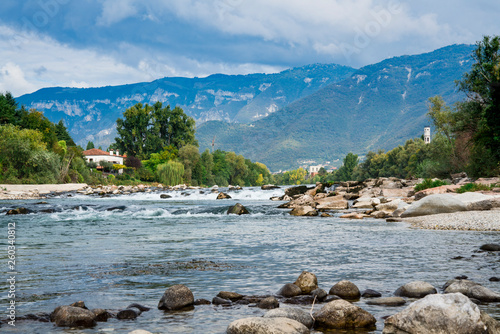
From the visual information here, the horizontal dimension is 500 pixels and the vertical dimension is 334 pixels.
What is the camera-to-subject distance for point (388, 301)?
6.82 m

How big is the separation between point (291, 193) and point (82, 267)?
3623 cm

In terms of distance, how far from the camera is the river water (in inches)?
261

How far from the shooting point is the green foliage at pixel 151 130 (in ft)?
386

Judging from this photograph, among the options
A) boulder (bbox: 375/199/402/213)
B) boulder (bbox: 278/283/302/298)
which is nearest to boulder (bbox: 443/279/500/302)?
boulder (bbox: 278/283/302/298)

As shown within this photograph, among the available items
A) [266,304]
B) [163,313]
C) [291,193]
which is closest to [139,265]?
[163,313]

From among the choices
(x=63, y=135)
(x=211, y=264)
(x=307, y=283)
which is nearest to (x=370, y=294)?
(x=307, y=283)

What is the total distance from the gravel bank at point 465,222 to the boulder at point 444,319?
41.5ft

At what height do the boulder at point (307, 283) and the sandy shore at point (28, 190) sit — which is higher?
the sandy shore at point (28, 190)

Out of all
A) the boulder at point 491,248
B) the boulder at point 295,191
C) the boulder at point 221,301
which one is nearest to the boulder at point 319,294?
the boulder at point 221,301

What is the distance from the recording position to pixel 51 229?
19.8 m

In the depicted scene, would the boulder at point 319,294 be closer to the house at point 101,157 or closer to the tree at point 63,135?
the tree at point 63,135

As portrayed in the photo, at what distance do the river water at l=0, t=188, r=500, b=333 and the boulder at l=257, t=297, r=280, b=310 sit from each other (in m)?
0.26

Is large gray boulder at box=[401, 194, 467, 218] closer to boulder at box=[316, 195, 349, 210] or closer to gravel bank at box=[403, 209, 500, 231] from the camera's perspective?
gravel bank at box=[403, 209, 500, 231]

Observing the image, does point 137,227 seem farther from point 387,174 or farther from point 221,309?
point 387,174
